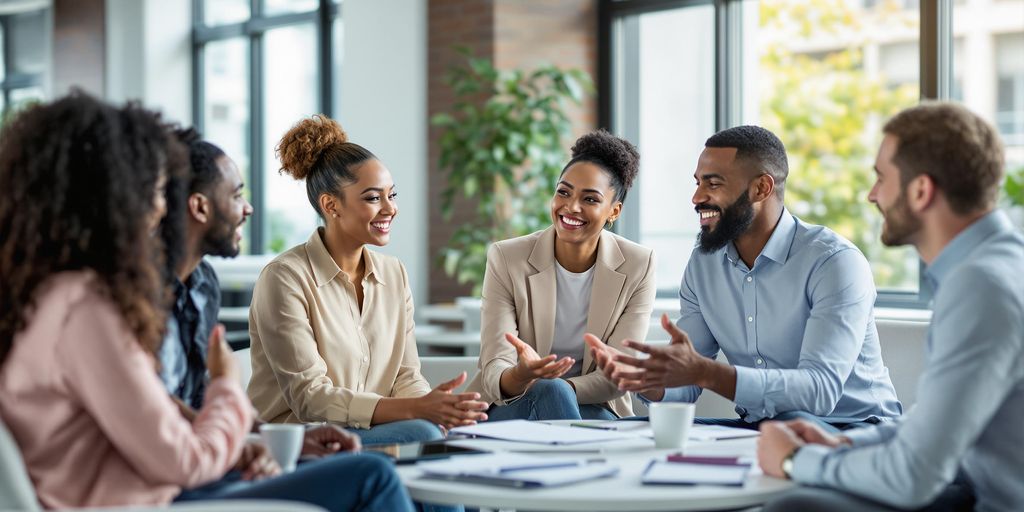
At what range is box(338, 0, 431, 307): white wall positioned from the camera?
→ 256 inches

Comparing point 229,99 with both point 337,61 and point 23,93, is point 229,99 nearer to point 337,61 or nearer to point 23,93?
point 337,61

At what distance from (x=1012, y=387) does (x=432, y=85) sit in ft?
16.5

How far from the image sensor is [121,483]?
165 centimetres

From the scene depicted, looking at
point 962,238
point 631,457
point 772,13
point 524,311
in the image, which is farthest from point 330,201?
point 772,13

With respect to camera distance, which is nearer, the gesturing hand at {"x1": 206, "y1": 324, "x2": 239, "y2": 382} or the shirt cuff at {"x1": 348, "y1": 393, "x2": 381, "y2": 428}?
the gesturing hand at {"x1": 206, "y1": 324, "x2": 239, "y2": 382}

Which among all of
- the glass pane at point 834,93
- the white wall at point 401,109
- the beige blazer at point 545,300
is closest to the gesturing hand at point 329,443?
the beige blazer at point 545,300

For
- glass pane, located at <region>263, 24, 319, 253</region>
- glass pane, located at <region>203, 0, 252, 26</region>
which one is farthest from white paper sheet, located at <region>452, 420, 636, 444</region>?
glass pane, located at <region>203, 0, 252, 26</region>

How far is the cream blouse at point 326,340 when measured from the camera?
2838mm

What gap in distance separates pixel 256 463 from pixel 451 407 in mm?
728

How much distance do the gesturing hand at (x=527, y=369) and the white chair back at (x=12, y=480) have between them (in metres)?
1.42

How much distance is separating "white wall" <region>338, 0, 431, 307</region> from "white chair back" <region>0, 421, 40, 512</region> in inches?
195

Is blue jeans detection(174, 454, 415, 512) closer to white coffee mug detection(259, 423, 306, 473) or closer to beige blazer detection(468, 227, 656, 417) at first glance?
white coffee mug detection(259, 423, 306, 473)

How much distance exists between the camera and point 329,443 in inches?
86.2

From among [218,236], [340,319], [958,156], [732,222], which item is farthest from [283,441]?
[732,222]
